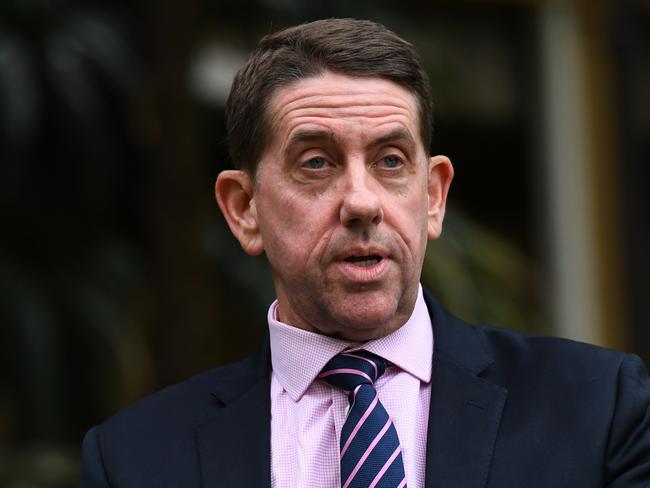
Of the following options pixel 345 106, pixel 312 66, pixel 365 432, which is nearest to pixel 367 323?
pixel 365 432

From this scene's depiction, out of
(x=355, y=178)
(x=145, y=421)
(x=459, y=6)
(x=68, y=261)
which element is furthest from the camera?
(x=459, y=6)

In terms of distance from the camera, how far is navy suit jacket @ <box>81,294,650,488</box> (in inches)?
103

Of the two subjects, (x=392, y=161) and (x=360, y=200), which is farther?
(x=392, y=161)

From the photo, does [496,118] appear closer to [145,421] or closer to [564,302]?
[564,302]

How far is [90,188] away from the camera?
6.07 m

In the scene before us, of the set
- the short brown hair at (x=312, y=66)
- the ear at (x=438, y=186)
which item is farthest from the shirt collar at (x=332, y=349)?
the short brown hair at (x=312, y=66)

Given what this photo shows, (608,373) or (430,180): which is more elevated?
(430,180)

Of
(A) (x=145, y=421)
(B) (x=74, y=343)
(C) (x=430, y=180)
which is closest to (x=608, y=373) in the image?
(C) (x=430, y=180)

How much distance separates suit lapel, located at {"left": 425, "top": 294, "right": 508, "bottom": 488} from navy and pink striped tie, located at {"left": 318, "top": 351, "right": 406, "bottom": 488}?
3.3 inches

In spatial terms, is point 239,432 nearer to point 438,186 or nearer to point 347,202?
point 347,202

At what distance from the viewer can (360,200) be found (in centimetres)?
269

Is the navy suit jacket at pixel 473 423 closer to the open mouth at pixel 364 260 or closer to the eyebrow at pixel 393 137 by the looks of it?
the open mouth at pixel 364 260

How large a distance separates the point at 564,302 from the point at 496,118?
4.10 feet

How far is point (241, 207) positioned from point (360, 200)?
1.57 feet
